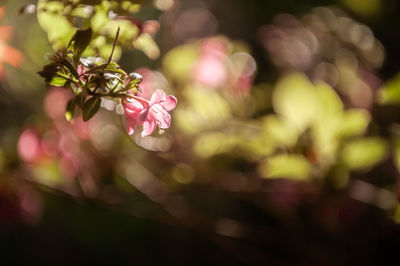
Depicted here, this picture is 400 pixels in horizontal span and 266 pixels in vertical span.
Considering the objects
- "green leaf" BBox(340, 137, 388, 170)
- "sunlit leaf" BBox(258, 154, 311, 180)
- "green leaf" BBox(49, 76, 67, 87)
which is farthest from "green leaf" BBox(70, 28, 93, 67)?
"green leaf" BBox(340, 137, 388, 170)

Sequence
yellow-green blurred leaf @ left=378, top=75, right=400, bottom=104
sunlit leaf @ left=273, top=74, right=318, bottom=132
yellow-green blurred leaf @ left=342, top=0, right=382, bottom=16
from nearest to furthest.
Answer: yellow-green blurred leaf @ left=378, top=75, right=400, bottom=104 → sunlit leaf @ left=273, top=74, right=318, bottom=132 → yellow-green blurred leaf @ left=342, top=0, right=382, bottom=16

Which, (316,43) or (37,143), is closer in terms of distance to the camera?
(37,143)

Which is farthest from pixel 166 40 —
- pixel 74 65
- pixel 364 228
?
pixel 364 228

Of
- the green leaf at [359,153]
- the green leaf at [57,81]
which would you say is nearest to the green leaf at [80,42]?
the green leaf at [57,81]

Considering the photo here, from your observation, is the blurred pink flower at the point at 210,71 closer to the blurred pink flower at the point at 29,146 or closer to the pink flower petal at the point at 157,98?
the blurred pink flower at the point at 29,146

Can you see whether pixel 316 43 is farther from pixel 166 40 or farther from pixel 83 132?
pixel 83 132

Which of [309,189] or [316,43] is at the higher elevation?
[316,43]

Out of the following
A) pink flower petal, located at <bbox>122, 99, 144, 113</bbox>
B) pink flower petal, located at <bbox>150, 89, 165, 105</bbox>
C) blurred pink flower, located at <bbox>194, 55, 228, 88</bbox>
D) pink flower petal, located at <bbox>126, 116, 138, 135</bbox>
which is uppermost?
pink flower petal, located at <bbox>150, 89, 165, 105</bbox>

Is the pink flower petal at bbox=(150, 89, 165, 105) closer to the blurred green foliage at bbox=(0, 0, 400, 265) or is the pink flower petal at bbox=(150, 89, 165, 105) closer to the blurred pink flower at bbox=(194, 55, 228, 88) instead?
the blurred green foliage at bbox=(0, 0, 400, 265)

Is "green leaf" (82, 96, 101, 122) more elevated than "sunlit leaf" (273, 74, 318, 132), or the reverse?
"green leaf" (82, 96, 101, 122)
